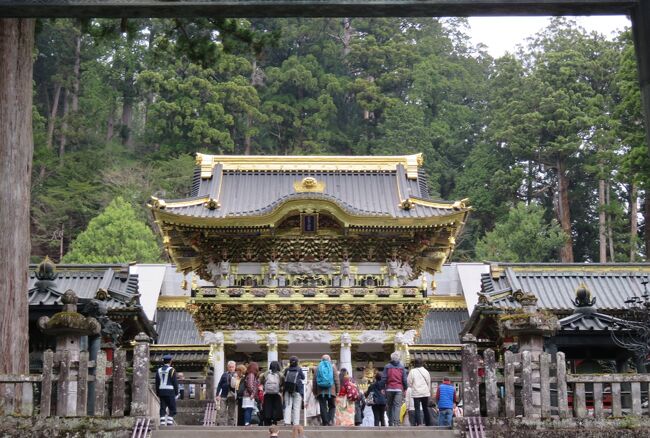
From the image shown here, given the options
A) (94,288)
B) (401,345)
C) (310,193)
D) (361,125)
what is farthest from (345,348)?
(361,125)

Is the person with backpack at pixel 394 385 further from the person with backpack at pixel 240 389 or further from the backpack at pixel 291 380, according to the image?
the person with backpack at pixel 240 389

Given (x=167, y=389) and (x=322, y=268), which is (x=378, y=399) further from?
(x=322, y=268)

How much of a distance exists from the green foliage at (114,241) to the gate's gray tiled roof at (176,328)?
9201 millimetres

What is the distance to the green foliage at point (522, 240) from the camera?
5034cm

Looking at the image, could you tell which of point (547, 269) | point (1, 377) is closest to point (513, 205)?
point (547, 269)

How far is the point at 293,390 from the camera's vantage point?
18875mm

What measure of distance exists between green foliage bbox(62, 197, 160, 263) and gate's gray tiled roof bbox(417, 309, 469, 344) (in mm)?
14440

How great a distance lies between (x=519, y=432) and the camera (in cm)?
1584

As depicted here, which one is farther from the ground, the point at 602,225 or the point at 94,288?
the point at 602,225

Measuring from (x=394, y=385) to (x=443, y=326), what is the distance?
18.1 metres

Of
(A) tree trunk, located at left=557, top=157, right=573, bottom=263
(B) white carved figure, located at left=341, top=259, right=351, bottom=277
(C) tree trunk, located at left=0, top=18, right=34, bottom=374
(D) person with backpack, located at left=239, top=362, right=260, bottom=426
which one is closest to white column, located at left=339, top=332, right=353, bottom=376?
(B) white carved figure, located at left=341, top=259, right=351, bottom=277

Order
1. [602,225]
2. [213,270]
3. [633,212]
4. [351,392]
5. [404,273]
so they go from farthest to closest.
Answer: [602,225]
[633,212]
[404,273]
[213,270]
[351,392]

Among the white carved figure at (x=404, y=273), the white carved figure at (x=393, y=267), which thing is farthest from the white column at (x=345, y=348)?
the white carved figure at (x=404, y=273)

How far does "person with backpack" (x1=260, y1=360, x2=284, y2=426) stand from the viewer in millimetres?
18281
